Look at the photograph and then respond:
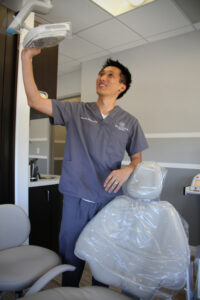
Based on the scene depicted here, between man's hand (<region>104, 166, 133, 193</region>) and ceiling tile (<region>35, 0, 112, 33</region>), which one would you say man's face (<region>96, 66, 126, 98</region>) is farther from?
ceiling tile (<region>35, 0, 112, 33</region>)

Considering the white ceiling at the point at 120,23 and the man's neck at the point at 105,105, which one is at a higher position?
the white ceiling at the point at 120,23

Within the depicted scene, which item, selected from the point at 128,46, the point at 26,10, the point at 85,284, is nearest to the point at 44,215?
the point at 85,284

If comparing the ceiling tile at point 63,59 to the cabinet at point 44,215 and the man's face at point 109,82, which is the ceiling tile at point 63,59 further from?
the man's face at point 109,82

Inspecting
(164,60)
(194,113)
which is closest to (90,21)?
(164,60)

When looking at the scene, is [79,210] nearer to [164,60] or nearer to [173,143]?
[173,143]

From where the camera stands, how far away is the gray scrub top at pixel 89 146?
4.30 feet

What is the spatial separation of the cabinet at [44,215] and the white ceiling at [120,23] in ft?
5.80

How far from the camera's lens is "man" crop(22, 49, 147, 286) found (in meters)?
1.29

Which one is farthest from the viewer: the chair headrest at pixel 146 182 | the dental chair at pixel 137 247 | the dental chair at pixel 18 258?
the dental chair at pixel 18 258

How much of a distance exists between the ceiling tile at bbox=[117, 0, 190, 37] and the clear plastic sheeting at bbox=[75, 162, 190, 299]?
1.92m

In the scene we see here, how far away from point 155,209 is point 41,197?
1.49 metres

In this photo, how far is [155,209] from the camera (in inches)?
41.4

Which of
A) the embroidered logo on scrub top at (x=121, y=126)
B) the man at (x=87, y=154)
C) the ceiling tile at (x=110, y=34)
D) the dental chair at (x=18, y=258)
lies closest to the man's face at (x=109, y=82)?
the man at (x=87, y=154)

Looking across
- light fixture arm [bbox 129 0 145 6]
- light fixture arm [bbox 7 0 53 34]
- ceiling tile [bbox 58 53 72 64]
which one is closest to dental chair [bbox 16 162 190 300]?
light fixture arm [bbox 7 0 53 34]
